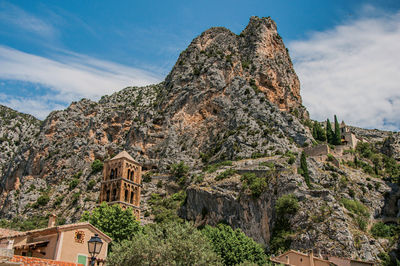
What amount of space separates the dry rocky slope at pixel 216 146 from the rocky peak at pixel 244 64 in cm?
34

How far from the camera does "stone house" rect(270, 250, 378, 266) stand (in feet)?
137

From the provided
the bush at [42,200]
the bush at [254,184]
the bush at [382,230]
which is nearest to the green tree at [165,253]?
the bush at [254,184]

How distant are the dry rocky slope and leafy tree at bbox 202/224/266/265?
8056 millimetres

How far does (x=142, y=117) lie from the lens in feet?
352

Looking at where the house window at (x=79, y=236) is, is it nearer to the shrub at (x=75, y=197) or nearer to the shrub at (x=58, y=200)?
the shrub at (x=75, y=197)

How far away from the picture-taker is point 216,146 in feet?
290

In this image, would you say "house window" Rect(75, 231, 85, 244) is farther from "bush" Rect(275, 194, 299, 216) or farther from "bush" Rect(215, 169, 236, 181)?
"bush" Rect(215, 169, 236, 181)

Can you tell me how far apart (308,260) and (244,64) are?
7277 cm

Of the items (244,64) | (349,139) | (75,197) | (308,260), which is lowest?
(308,260)

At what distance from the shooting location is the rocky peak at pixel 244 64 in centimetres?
10300

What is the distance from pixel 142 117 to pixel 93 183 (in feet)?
86.0

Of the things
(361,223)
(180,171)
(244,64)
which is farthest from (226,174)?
(244,64)

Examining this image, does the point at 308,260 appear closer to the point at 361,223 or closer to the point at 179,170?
the point at 361,223

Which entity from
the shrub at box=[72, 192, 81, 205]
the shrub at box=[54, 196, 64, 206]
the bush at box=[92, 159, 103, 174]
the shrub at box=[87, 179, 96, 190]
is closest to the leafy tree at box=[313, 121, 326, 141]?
the bush at box=[92, 159, 103, 174]
